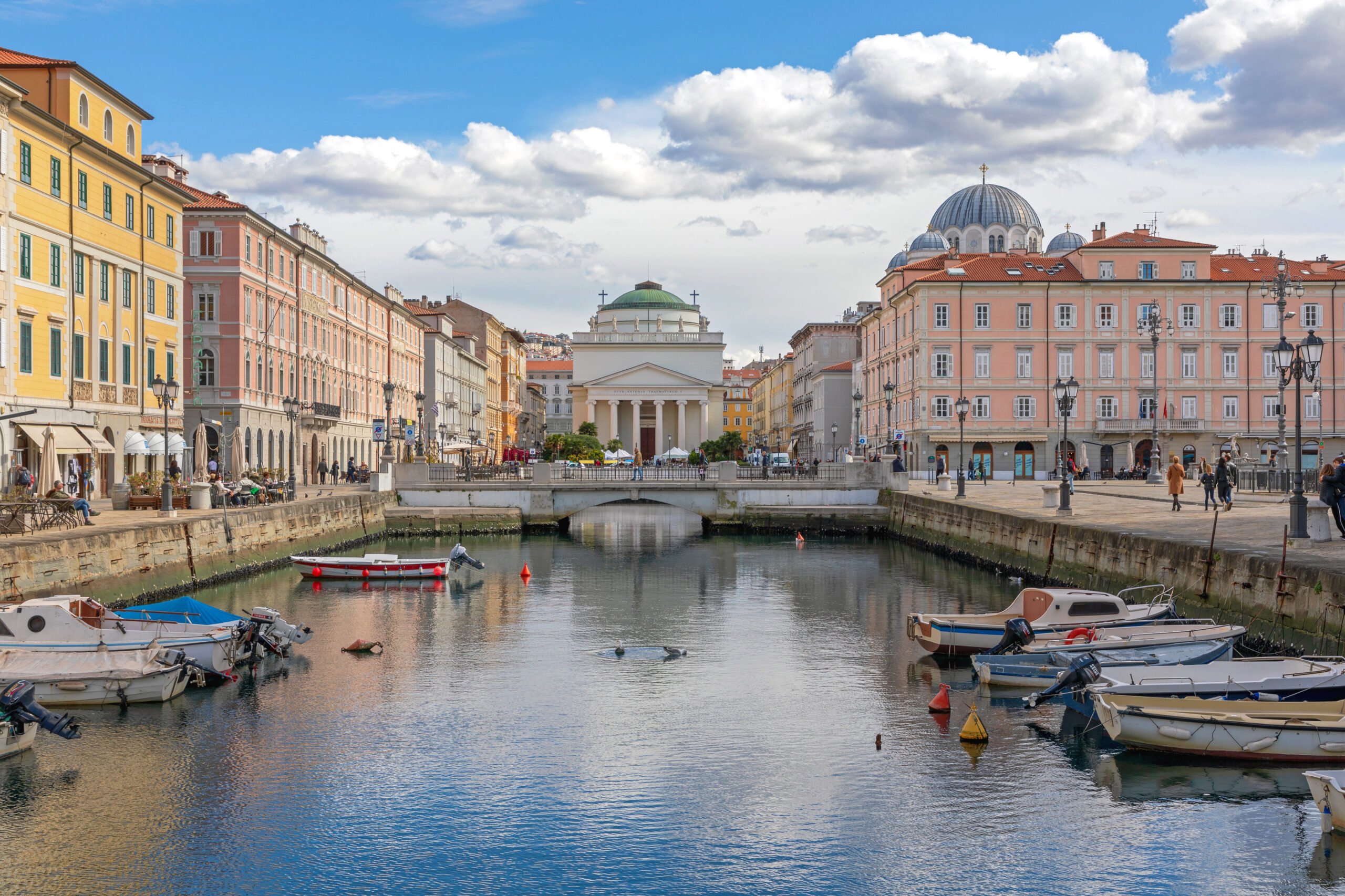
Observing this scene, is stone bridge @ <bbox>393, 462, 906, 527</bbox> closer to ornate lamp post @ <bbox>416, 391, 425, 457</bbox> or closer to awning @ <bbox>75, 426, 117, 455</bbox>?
ornate lamp post @ <bbox>416, 391, 425, 457</bbox>

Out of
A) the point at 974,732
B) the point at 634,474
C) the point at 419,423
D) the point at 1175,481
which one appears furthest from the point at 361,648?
the point at 419,423

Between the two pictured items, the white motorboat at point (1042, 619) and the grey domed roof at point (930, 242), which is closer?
the white motorboat at point (1042, 619)

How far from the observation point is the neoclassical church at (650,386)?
382 feet

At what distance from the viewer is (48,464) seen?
118 feet

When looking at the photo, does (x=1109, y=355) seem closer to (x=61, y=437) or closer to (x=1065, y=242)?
(x=1065, y=242)

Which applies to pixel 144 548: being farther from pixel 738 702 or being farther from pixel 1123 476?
pixel 1123 476

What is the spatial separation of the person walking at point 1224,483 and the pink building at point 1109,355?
130ft

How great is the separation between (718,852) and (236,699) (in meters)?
11.0

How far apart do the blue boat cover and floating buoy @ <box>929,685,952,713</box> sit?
44.5ft

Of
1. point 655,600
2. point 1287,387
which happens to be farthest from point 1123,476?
point 655,600

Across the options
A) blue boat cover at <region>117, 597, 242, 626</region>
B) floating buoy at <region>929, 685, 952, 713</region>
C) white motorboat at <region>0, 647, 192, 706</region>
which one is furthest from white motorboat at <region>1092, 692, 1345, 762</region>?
blue boat cover at <region>117, 597, 242, 626</region>

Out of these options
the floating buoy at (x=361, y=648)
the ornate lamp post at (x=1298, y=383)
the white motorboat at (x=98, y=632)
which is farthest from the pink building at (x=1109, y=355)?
the white motorboat at (x=98, y=632)

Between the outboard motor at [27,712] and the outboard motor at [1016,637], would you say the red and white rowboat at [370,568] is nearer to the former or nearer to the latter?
the outboard motor at [27,712]

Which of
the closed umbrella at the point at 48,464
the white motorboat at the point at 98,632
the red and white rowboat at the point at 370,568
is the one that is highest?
the closed umbrella at the point at 48,464
